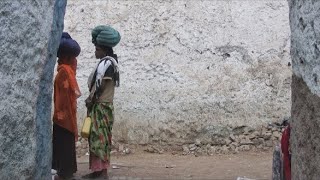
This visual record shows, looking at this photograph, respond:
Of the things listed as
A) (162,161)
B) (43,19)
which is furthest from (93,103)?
(43,19)

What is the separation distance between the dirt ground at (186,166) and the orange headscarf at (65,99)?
60cm

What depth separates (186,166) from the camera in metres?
6.57

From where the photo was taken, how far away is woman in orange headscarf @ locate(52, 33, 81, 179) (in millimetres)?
5016

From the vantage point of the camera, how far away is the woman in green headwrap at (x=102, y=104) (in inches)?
201

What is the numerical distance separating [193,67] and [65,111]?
104 inches

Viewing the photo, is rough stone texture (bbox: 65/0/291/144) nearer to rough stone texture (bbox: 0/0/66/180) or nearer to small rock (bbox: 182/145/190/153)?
small rock (bbox: 182/145/190/153)

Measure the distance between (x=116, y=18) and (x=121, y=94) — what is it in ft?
3.08

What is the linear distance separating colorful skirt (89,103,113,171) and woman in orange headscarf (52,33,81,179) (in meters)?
0.16

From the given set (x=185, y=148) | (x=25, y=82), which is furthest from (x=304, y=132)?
(x=185, y=148)

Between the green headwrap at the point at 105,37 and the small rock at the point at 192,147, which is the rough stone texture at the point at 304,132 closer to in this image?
the green headwrap at the point at 105,37

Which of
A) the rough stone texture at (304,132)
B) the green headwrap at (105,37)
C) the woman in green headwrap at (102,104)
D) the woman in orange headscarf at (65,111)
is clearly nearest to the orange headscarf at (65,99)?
the woman in orange headscarf at (65,111)

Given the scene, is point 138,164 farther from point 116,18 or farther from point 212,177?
point 116,18

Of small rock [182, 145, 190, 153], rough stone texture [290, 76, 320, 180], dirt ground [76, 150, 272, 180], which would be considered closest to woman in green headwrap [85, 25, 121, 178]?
dirt ground [76, 150, 272, 180]

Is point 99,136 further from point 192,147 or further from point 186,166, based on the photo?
point 192,147
